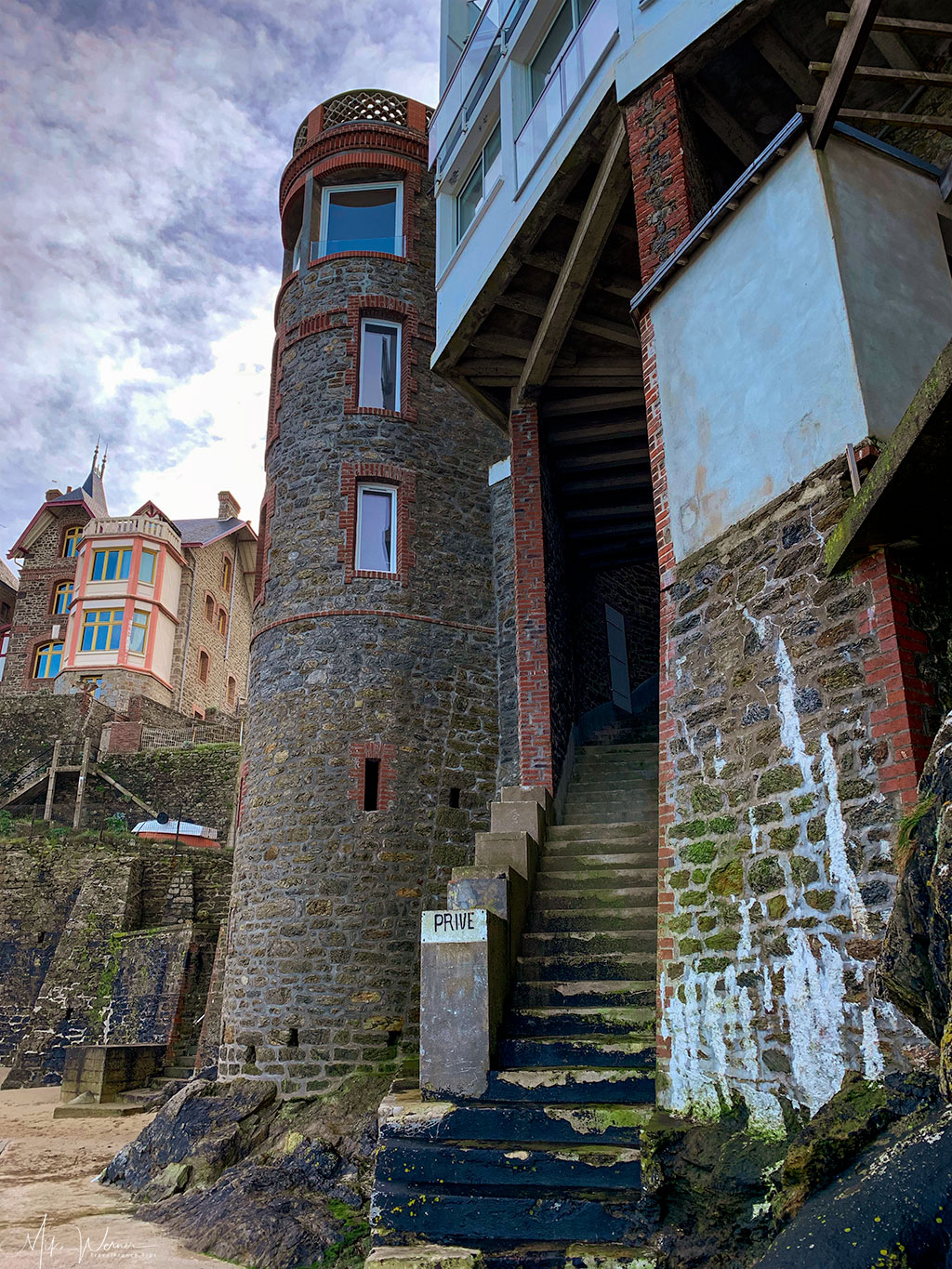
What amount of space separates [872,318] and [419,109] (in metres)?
11.5

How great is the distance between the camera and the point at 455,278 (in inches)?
382

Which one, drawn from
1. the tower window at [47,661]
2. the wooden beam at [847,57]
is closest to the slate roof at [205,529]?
the tower window at [47,661]

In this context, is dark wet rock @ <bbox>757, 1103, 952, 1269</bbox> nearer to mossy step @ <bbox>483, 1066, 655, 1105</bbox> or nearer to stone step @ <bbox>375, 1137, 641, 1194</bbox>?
stone step @ <bbox>375, 1137, 641, 1194</bbox>

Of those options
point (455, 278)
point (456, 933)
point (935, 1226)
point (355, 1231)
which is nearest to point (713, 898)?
point (456, 933)

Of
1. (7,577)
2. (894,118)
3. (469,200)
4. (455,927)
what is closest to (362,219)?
(469,200)

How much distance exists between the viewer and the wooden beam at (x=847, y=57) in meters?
4.62

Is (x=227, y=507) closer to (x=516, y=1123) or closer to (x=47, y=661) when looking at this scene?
(x=47, y=661)

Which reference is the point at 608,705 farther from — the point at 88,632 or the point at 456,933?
the point at 88,632

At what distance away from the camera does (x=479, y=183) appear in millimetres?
9953

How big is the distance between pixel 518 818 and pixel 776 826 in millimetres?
3625

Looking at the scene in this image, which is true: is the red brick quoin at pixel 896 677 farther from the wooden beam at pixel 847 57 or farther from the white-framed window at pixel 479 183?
the white-framed window at pixel 479 183

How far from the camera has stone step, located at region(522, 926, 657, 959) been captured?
638cm

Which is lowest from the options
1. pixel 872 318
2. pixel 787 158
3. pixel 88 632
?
→ pixel 872 318

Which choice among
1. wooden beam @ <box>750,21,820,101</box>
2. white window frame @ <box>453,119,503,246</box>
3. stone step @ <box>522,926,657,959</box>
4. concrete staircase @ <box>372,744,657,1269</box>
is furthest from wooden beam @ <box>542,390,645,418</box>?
stone step @ <box>522,926,657,959</box>
